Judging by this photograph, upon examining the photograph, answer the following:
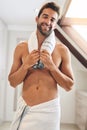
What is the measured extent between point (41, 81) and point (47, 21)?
0.39 m

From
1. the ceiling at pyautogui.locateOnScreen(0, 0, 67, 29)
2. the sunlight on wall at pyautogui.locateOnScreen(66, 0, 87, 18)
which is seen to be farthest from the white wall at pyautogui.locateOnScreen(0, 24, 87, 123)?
the sunlight on wall at pyautogui.locateOnScreen(66, 0, 87, 18)

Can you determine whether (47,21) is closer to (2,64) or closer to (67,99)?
(2,64)

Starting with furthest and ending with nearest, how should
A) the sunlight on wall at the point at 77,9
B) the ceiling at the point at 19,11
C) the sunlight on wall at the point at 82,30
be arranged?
1. the sunlight on wall at the point at 82,30
2. the ceiling at the point at 19,11
3. the sunlight on wall at the point at 77,9

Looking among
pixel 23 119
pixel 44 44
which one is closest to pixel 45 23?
pixel 44 44

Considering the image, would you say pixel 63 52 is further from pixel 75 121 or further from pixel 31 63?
pixel 75 121

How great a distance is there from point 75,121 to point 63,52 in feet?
11.7

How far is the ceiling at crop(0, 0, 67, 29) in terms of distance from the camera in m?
3.14

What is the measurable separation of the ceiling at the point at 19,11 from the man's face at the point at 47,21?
1.20m

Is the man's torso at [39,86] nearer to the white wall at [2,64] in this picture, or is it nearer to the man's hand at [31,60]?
the man's hand at [31,60]

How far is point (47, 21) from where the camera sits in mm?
1355

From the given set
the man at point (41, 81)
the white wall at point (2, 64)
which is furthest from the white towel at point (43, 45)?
the white wall at point (2, 64)

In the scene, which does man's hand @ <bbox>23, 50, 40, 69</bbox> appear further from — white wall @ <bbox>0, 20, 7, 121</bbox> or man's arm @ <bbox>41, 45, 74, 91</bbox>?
white wall @ <bbox>0, 20, 7, 121</bbox>

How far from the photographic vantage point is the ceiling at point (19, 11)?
3.14 meters

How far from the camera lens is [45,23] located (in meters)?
1.35
